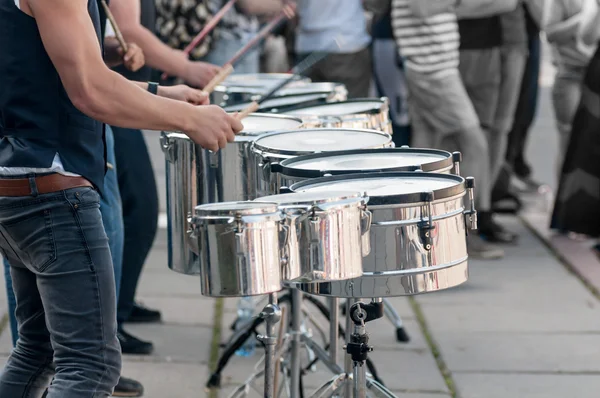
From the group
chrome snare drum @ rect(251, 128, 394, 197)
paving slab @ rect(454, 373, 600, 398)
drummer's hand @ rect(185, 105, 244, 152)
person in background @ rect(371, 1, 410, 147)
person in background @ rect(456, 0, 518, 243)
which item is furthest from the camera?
person in background @ rect(371, 1, 410, 147)

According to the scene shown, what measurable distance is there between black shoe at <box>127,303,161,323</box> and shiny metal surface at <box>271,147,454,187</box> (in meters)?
2.20

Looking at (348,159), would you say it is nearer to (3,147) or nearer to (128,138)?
(3,147)

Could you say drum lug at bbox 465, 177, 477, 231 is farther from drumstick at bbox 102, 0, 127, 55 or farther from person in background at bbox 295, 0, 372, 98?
person in background at bbox 295, 0, 372, 98

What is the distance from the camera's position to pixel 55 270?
2.65 meters

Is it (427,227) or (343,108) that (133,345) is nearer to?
(343,108)

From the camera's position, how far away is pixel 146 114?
2.66m

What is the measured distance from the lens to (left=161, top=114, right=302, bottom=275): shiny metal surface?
3.46 metres

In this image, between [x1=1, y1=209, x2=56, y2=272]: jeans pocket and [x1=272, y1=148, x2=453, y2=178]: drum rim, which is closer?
[x1=1, y1=209, x2=56, y2=272]: jeans pocket

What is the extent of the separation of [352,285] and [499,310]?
279 centimetres

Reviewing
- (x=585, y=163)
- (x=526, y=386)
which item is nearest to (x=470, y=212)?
(x=526, y=386)

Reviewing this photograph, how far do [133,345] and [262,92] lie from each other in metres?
1.20

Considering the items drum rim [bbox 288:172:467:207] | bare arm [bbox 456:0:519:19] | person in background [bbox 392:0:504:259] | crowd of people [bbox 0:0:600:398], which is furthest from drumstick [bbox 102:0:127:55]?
bare arm [bbox 456:0:519:19]

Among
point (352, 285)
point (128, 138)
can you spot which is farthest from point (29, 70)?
point (128, 138)

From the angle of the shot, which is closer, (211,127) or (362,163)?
(211,127)
